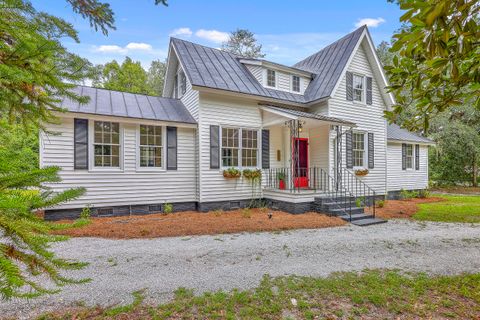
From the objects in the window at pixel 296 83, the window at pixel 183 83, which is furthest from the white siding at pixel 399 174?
the window at pixel 183 83

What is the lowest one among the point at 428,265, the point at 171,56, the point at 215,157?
the point at 428,265

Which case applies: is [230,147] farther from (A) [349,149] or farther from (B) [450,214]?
(B) [450,214]

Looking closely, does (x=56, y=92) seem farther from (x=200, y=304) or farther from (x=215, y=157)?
(x=215, y=157)

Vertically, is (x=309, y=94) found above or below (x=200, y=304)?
above

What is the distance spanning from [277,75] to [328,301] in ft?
32.5

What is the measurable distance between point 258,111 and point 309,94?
280cm

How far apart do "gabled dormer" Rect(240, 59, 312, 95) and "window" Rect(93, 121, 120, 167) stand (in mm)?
6289

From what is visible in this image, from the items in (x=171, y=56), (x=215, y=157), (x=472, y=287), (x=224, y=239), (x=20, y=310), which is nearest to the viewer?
(x=20, y=310)

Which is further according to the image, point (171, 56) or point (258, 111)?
point (171, 56)

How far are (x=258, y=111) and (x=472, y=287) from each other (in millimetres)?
8314

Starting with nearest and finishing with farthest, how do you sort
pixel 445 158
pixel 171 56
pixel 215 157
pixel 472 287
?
pixel 472 287
pixel 215 157
pixel 171 56
pixel 445 158

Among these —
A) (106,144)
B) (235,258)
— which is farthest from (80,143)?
(235,258)

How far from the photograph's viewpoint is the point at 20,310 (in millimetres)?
2945

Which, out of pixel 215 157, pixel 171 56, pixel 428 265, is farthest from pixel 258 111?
pixel 428 265
